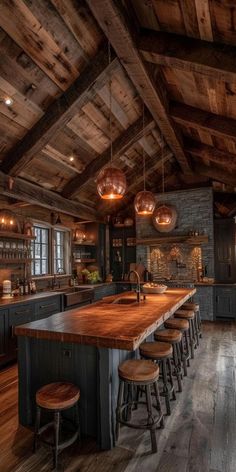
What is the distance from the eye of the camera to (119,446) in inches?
88.5

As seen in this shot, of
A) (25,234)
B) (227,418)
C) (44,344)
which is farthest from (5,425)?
(25,234)

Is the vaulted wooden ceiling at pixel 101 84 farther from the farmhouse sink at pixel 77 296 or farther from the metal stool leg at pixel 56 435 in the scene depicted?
the metal stool leg at pixel 56 435

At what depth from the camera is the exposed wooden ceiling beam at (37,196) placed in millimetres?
4430

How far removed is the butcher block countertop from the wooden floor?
2.84 ft

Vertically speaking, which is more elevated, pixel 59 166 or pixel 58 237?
pixel 59 166

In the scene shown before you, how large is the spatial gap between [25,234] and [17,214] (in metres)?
0.46

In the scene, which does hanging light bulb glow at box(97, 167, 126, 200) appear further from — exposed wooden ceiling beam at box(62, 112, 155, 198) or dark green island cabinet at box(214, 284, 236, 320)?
dark green island cabinet at box(214, 284, 236, 320)

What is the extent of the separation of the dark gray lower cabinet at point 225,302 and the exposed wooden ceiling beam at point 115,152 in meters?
3.98

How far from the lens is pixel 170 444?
7.48ft

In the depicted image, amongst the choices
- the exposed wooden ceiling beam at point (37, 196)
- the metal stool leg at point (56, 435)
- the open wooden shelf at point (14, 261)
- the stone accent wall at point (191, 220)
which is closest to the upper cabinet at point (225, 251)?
the stone accent wall at point (191, 220)

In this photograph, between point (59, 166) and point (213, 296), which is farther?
point (213, 296)

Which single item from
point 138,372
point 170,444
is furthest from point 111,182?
point 170,444

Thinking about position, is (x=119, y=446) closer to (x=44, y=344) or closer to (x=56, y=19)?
(x=44, y=344)

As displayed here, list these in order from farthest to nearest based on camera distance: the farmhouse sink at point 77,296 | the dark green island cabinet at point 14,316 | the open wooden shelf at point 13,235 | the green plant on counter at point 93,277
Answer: the green plant on counter at point 93,277 → the farmhouse sink at point 77,296 → the open wooden shelf at point 13,235 → the dark green island cabinet at point 14,316
